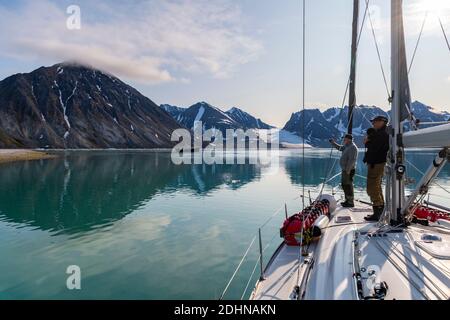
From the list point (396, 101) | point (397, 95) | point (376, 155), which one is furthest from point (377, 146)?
point (397, 95)

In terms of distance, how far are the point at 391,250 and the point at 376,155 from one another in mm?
3549

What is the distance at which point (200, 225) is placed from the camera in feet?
69.6

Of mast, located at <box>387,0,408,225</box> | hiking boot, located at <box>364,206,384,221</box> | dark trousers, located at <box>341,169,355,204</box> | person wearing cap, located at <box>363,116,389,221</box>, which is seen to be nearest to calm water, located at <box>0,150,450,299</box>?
dark trousers, located at <box>341,169,355,204</box>

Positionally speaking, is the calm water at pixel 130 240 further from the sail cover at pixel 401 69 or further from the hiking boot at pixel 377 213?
the sail cover at pixel 401 69

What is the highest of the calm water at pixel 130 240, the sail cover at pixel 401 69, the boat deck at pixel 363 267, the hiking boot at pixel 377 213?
the sail cover at pixel 401 69

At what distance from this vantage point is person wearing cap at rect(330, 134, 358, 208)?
13430 millimetres

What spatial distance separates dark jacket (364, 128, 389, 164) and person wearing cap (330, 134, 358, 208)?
315 centimetres

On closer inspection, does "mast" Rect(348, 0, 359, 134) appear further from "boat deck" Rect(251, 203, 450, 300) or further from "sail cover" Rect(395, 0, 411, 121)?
"boat deck" Rect(251, 203, 450, 300)

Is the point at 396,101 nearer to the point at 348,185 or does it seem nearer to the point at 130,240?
the point at 348,185

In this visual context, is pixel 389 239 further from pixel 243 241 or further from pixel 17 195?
pixel 17 195

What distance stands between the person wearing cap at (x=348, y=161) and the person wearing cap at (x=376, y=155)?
3.08 metres

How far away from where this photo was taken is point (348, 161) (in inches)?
535

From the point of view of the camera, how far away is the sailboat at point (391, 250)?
18.9 feet

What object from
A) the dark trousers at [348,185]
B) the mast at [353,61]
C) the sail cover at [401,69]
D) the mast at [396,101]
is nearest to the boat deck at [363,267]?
the mast at [396,101]
